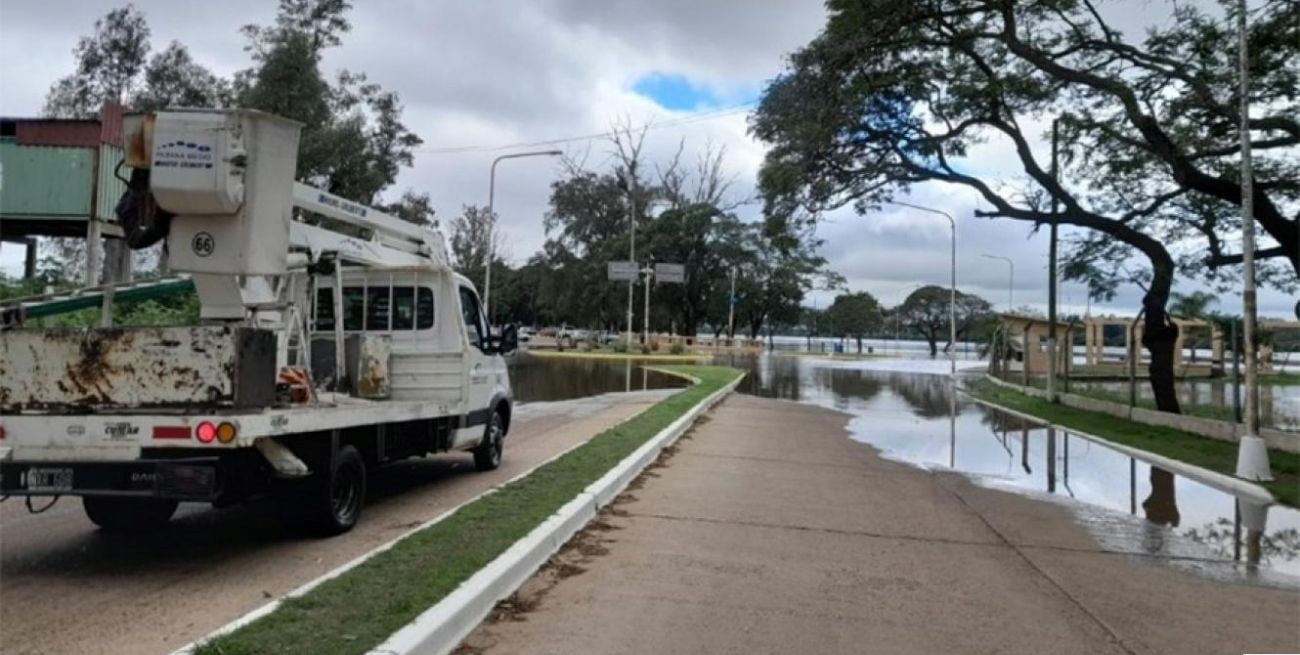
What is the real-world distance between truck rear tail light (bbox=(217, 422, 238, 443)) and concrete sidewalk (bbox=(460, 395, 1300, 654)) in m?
2.00

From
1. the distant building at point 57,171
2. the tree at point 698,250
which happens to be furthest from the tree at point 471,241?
the distant building at point 57,171

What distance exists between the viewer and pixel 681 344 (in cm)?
5938

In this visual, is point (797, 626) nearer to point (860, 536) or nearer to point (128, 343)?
point (860, 536)

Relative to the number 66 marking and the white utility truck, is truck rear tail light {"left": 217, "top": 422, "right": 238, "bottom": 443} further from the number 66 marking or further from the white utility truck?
the number 66 marking

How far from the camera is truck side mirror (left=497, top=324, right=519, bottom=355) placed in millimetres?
10802

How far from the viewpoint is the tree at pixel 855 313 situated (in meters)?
115

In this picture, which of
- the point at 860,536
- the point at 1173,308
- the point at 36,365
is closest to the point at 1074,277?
the point at 1173,308

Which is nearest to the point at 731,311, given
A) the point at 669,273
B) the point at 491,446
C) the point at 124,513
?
the point at 669,273

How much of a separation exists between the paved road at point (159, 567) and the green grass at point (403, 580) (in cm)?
60

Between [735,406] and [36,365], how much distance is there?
1691 centimetres

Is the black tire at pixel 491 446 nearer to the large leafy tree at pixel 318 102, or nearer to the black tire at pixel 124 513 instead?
the black tire at pixel 124 513

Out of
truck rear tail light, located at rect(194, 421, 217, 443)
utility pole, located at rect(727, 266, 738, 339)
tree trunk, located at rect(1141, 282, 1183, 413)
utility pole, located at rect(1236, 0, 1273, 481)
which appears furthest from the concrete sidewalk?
utility pole, located at rect(727, 266, 738, 339)

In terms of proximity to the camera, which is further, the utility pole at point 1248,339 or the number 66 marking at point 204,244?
the utility pole at point 1248,339

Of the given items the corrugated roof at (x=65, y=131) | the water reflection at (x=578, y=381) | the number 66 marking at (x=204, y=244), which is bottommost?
the water reflection at (x=578, y=381)
